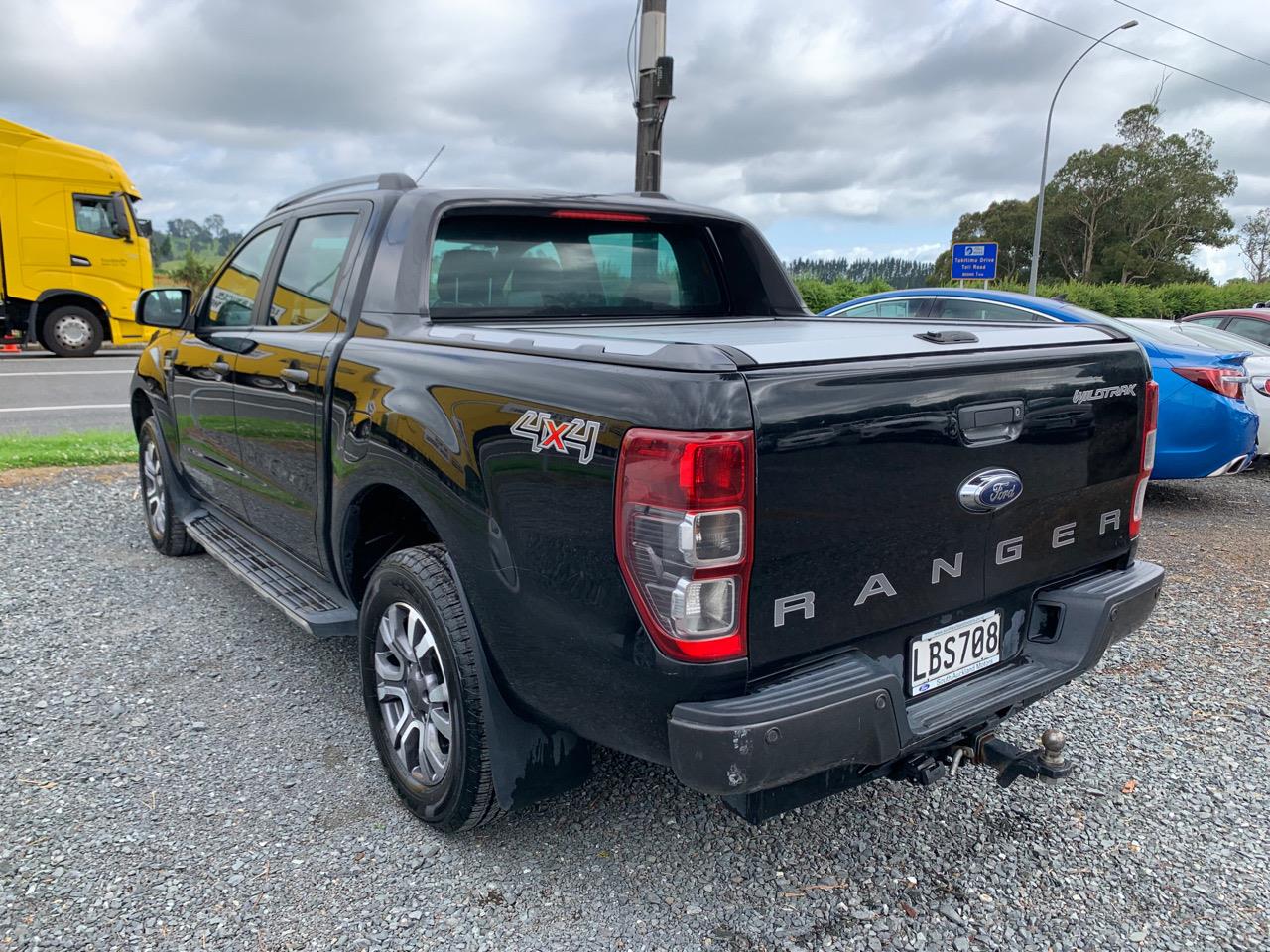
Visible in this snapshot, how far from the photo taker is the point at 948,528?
220cm

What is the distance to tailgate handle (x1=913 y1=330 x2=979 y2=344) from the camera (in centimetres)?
235

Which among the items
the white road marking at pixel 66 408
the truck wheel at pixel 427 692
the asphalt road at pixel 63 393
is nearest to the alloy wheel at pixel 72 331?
the asphalt road at pixel 63 393

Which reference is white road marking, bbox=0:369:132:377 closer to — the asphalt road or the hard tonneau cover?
the asphalt road

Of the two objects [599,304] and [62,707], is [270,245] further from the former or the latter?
[62,707]

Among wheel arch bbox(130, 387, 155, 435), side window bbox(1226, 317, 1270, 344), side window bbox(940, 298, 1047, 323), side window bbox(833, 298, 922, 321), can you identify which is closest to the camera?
wheel arch bbox(130, 387, 155, 435)

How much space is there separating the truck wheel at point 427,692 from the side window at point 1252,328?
34.0ft

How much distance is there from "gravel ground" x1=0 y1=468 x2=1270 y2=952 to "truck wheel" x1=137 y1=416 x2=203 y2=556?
1.19m

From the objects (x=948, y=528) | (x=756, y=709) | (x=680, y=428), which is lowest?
(x=756, y=709)

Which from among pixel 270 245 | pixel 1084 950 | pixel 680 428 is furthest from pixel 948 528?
pixel 270 245

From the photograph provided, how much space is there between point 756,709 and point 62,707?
281 centimetres

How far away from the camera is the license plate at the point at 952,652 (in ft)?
7.43

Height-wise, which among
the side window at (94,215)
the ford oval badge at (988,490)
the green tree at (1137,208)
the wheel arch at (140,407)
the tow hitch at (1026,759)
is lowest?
the tow hitch at (1026,759)

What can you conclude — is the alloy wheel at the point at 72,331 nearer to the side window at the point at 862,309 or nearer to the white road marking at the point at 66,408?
the white road marking at the point at 66,408

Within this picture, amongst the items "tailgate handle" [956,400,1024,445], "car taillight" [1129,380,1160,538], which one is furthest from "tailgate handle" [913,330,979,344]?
"car taillight" [1129,380,1160,538]
